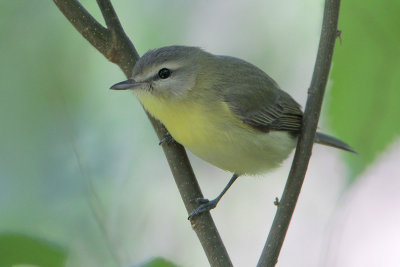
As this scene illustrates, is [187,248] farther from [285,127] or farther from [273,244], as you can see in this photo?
[273,244]

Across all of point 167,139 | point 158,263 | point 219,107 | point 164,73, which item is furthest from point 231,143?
point 158,263

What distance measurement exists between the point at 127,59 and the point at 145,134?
1.08 meters

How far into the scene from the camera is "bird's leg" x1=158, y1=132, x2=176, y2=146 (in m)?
2.66

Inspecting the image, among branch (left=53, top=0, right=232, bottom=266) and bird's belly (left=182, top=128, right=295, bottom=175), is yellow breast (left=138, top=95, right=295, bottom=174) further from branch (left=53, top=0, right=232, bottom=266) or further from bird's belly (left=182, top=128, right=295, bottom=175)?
branch (left=53, top=0, right=232, bottom=266)

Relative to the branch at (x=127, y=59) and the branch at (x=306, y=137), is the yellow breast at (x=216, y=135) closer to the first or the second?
the branch at (x=127, y=59)

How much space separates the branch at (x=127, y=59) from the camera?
2123mm

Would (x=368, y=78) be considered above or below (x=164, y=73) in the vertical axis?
below

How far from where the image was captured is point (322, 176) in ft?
14.2

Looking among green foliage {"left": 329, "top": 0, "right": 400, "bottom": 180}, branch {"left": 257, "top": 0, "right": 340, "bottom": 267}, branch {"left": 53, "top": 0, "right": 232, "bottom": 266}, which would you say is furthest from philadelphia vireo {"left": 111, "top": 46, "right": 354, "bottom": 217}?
green foliage {"left": 329, "top": 0, "right": 400, "bottom": 180}

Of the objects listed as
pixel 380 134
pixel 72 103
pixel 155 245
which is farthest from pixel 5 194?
pixel 380 134

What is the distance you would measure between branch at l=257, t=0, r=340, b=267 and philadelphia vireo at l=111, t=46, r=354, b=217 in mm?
634

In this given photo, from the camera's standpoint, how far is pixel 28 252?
99cm

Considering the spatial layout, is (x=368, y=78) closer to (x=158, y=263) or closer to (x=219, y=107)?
(x=158, y=263)

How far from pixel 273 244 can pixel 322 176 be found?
8.14 feet
